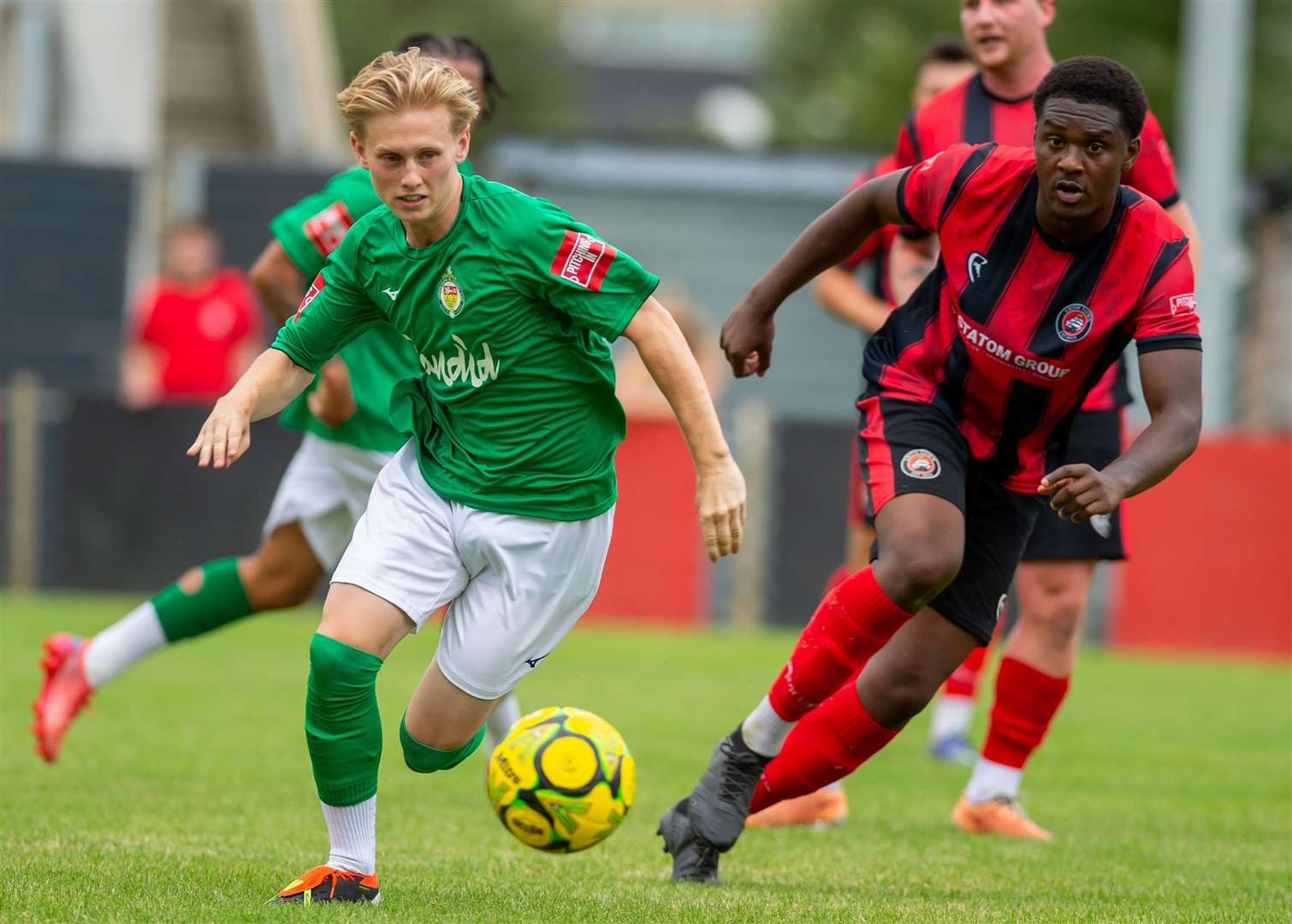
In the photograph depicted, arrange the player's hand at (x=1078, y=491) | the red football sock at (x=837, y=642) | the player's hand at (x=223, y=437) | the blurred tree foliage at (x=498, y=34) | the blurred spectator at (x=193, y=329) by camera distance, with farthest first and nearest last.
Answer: the blurred tree foliage at (x=498, y=34)
the blurred spectator at (x=193, y=329)
the red football sock at (x=837, y=642)
the player's hand at (x=223, y=437)
the player's hand at (x=1078, y=491)

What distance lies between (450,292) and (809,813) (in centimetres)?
236

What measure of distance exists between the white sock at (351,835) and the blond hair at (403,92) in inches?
60.1

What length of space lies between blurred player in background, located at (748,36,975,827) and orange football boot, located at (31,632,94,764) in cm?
224

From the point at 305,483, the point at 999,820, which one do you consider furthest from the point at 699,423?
the point at 305,483

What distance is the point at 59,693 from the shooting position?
21.3ft

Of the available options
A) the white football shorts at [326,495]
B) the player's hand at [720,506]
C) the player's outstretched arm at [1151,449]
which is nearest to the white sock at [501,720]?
the white football shorts at [326,495]

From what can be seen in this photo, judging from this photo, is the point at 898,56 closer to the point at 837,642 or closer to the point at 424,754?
the point at 837,642

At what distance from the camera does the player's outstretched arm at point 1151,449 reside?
4.13m

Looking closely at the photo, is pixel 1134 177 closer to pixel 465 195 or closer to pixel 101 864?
pixel 465 195

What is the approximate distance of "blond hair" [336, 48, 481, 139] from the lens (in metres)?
4.39

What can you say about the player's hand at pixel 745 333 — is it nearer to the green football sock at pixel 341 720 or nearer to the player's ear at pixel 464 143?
the player's ear at pixel 464 143

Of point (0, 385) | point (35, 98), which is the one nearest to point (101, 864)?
point (0, 385)

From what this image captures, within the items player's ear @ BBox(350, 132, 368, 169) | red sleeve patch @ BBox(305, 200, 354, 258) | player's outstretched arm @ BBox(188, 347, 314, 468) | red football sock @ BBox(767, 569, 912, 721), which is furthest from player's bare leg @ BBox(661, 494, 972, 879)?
red sleeve patch @ BBox(305, 200, 354, 258)

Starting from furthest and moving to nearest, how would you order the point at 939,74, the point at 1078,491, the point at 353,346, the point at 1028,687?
the point at 939,74 < the point at 353,346 < the point at 1028,687 < the point at 1078,491
